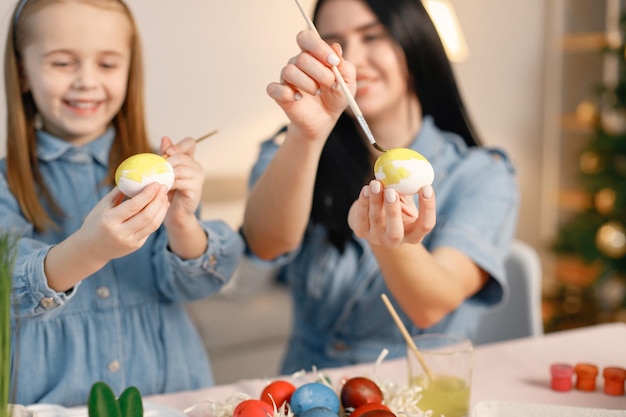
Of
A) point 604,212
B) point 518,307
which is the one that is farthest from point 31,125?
point 604,212

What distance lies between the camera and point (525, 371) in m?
1.04

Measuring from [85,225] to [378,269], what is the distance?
25.8 inches

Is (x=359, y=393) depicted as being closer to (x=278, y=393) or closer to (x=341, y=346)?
(x=278, y=393)

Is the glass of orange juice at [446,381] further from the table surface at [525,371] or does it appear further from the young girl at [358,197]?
the young girl at [358,197]

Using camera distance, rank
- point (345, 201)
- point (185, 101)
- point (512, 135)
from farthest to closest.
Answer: point (512, 135)
point (345, 201)
point (185, 101)

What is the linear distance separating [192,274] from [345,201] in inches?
14.8

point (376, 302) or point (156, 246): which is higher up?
point (156, 246)

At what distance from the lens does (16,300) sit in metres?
0.75

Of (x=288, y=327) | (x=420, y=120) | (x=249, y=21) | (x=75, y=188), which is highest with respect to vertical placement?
(x=249, y=21)

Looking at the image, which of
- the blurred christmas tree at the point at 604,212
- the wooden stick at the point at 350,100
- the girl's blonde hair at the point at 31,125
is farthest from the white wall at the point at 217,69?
the blurred christmas tree at the point at 604,212

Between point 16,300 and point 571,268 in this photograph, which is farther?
point 571,268

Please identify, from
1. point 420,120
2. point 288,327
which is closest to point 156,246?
point 420,120

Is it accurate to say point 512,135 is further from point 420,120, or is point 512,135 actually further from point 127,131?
point 127,131

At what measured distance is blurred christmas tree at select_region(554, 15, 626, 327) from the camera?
2.65m
